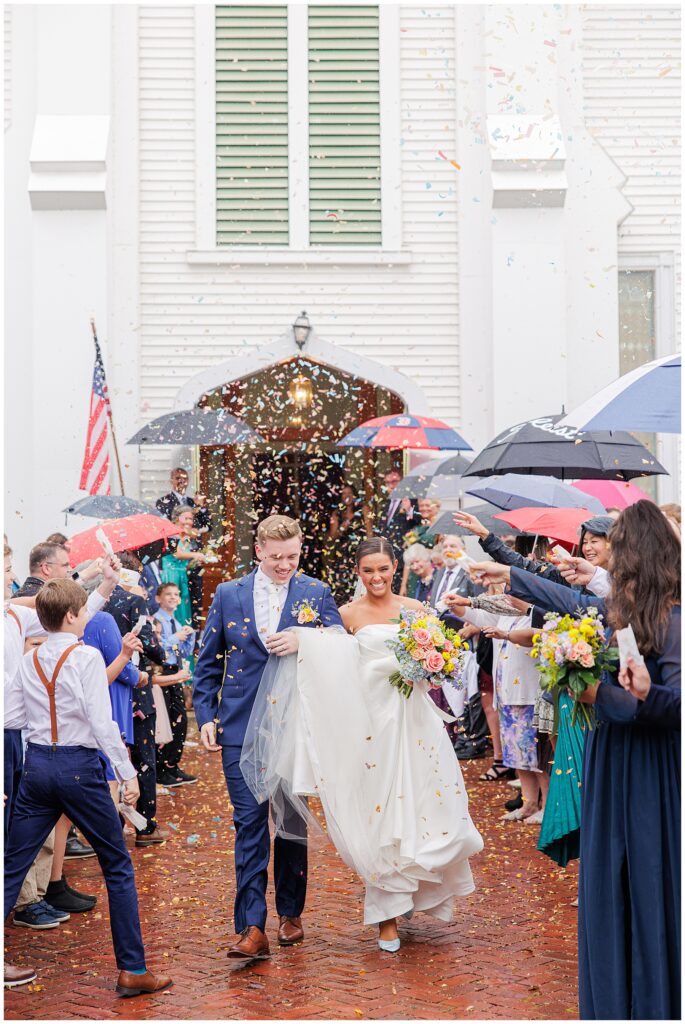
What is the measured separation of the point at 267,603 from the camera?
640cm

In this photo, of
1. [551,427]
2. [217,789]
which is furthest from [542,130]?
[217,789]

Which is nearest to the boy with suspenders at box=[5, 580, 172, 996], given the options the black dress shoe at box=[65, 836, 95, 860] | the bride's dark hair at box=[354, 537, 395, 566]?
the bride's dark hair at box=[354, 537, 395, 566]

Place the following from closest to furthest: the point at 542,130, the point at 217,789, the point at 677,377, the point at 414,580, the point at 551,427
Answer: the point at 677,377 → the point at 551,427 → the point at 217,789 → the point at 414,580 → the point at 542,130

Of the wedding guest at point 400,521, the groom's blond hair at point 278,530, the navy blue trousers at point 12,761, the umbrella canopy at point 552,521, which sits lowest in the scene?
the navy blue trousers at point 12,761

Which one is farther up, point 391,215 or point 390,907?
point 391,215

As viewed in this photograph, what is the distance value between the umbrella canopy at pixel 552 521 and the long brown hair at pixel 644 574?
3.15m

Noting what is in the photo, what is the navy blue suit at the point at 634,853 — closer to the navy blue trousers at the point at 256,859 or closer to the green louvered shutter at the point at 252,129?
the navy blue trousers at the point at 256,859

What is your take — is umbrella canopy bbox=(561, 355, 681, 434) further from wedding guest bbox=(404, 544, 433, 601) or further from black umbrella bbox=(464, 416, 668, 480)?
wedding guest bbox=(404, 544, 433, 601)

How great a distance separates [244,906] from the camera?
601 cm

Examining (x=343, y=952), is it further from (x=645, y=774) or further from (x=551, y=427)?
(x=551, y=427)

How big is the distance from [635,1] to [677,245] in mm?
3075

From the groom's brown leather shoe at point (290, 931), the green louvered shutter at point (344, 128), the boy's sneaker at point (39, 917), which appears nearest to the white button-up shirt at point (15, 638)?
the boy's sneaker at point (39, 917)

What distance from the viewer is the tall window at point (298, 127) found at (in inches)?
595

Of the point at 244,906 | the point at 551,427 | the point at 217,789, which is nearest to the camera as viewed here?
the point at 244,906
